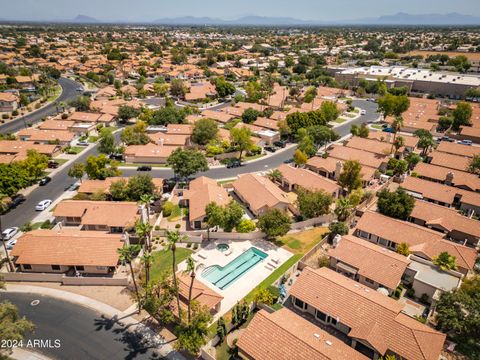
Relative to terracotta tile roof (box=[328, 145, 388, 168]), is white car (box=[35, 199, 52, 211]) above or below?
below

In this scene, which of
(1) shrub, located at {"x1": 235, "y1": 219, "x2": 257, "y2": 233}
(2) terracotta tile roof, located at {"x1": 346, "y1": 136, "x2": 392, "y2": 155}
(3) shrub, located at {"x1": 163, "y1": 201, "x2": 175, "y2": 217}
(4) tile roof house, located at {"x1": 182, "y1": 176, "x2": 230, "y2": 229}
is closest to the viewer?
(1) shrub, located at {"x1": 235, "y1": 219, "x2": 257, "y2": 233}

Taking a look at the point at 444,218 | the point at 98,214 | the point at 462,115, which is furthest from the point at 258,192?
the point at 462,115

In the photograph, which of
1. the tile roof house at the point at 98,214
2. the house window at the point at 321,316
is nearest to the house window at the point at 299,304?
the house window at the point at 321,316

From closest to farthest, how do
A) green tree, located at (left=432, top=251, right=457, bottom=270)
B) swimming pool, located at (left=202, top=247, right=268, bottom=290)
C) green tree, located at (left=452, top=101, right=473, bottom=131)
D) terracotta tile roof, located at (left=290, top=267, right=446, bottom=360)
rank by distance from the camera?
terracotta tile roof, located at (left=290, top=267, right=446, bottom=360) < green tree, located at (left=432, top=251, right=457, bottom=270) < swimming pool, located at (left=202, top=247, right=268, bottom=290) < green tree, located at (left=452, top=101, right=473, bottom=131)

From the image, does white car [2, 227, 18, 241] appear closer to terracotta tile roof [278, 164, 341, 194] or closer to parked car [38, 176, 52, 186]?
parked car [38, 176, 52, 186]

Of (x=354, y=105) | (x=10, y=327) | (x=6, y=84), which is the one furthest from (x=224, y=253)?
(x=6, y=84)

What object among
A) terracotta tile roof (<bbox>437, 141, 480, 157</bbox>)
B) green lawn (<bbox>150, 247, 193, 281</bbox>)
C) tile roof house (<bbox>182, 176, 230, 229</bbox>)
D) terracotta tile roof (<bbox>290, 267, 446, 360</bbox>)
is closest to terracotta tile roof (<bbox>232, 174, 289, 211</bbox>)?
tile roof house (<bbox>182, 176, 230, 229</bbox>)

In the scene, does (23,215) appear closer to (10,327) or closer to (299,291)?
(10,327)

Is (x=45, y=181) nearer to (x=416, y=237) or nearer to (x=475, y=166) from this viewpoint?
(x=416, y=237)
